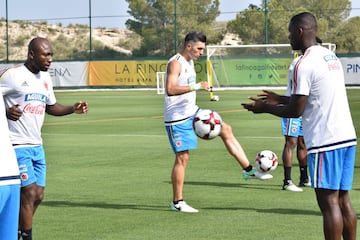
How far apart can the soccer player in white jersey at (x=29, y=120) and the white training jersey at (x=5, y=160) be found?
3.70 m

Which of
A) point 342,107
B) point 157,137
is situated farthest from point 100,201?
point 157,137

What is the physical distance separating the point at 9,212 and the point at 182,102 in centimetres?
654

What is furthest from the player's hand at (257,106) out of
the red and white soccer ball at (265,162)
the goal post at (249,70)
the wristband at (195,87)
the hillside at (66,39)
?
the hillside at (66,39)

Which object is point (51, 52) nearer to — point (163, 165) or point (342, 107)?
point (342, 107)

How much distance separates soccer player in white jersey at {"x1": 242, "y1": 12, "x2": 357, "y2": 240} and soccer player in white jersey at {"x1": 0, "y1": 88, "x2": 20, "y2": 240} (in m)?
3.11

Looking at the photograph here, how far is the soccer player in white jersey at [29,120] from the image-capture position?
30.2 ft

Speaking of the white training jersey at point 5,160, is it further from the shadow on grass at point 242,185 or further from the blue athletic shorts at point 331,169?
the shadow on grass at point 242,185

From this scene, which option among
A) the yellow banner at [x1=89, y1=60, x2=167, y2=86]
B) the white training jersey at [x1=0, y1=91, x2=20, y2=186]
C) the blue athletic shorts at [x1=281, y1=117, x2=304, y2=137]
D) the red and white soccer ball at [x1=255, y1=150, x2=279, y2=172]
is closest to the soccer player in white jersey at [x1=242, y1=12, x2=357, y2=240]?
the white training jersey at [x1=0, y1=91, x2=20, y2=186]

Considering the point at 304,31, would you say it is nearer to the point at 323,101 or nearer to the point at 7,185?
the point at 323,101

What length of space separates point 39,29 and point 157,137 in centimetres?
8026

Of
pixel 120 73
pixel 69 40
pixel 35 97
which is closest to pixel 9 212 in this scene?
Result: pixel 35 97

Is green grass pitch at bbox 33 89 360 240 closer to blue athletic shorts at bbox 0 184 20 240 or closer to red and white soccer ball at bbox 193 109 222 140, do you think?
red and white soccer ball at bbox 193 109 222 140

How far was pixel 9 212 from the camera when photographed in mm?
5477

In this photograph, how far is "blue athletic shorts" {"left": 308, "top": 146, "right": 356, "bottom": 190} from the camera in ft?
26.2
